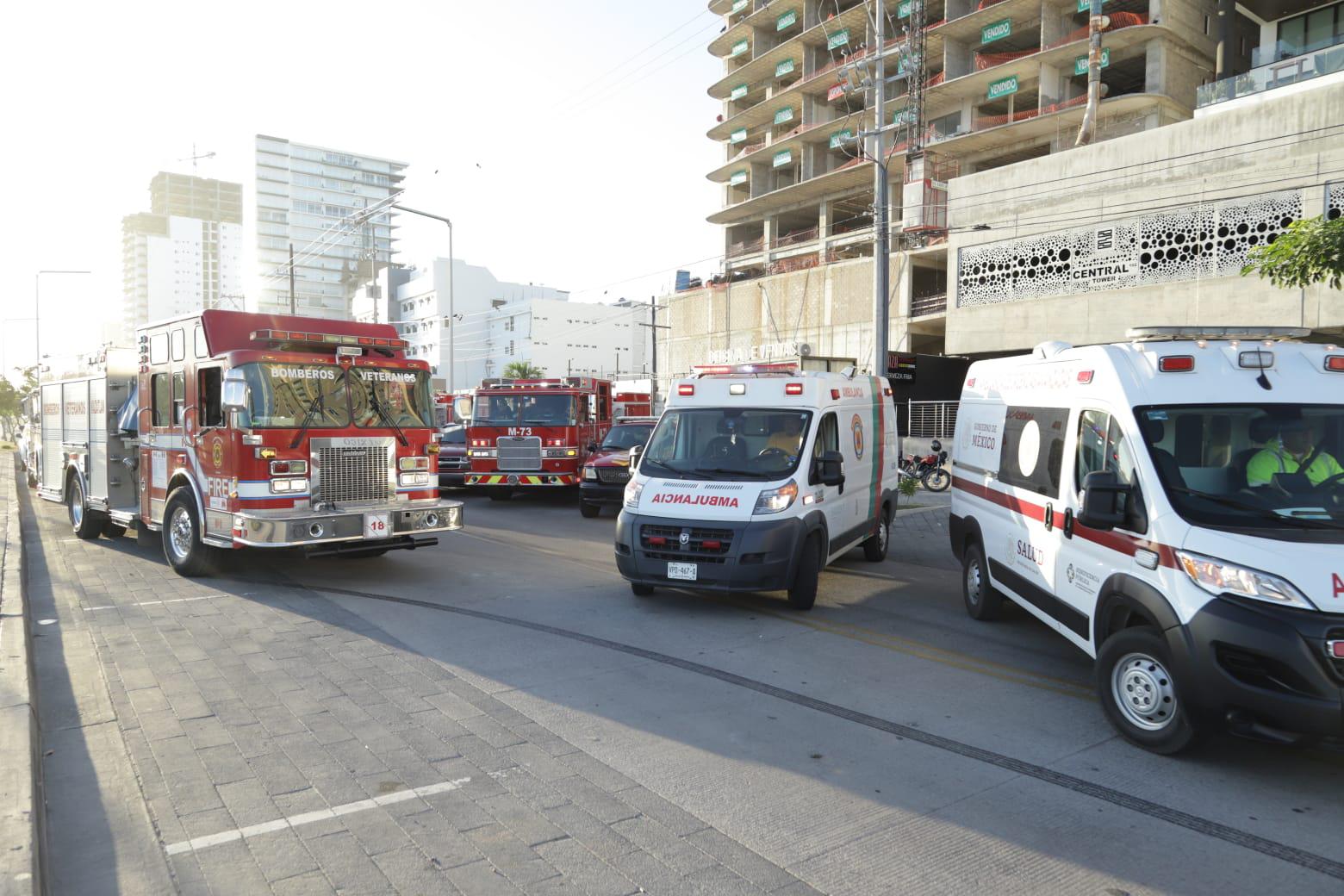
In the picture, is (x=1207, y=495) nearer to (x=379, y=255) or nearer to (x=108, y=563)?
(x=108, y=563)

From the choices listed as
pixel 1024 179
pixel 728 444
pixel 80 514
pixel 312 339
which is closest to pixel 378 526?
pixel 312 339

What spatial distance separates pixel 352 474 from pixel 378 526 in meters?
0.77

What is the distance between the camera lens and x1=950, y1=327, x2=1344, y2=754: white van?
14.5 feet

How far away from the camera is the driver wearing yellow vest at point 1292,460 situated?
5262mm

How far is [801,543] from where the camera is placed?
8609 mm

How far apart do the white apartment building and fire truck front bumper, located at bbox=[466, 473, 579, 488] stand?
68843mm

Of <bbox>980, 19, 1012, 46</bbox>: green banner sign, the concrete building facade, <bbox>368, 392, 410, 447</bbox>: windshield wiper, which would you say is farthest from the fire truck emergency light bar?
<bbox>980, 19, 1012, 46</bbox>: green banner sign

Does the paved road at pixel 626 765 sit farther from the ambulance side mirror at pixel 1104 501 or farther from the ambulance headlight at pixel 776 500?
the ambulance side mirror at pixel 1104 501

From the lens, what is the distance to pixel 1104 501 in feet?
17.4

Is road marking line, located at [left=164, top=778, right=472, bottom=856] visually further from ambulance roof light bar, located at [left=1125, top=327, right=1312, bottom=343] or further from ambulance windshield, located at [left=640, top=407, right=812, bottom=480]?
Answer: ambulance roof light bar, located at [left=1125, top=327, right=1312, bottom=343]

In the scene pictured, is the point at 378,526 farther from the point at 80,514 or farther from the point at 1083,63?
the point at 1083,63

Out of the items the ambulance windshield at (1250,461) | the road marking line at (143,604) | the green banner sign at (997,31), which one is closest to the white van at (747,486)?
the ambulance windshield at (1250,461)

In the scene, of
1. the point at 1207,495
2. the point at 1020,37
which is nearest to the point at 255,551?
the point at 1207,495

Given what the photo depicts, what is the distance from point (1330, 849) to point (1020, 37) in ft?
172
